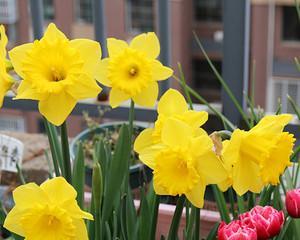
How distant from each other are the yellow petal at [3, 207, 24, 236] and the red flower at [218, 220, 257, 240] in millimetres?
205

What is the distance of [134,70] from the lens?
0.72 meters

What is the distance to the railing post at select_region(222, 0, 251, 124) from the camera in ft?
4.15

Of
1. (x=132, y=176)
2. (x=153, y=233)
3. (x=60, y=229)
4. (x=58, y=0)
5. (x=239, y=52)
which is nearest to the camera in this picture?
(x=60, y=229)

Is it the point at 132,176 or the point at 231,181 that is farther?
the point at 132,176

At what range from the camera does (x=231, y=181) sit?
674 millimetres

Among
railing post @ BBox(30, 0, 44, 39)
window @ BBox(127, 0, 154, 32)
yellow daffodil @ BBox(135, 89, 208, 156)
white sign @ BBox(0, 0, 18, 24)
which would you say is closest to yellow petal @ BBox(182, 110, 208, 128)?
yellow daffodil @ BBox(135, 89, 208, 156)

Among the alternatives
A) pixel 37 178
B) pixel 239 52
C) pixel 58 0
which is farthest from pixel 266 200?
pixel 58 0

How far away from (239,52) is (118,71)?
0.62 metres

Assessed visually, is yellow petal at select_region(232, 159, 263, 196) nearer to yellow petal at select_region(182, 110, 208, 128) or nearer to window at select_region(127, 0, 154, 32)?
yellow petal at select_region(182, 110, 208, 128)

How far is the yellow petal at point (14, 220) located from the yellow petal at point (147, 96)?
182 mm

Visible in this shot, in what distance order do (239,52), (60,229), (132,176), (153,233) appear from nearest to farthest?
(60,229), (153,233), (132,176), (239,52)

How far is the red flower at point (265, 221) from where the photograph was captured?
0.65 meters

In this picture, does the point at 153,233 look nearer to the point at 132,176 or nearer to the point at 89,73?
the point at 89,73

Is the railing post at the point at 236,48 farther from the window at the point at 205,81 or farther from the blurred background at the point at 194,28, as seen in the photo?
the window at the point at 205,81
